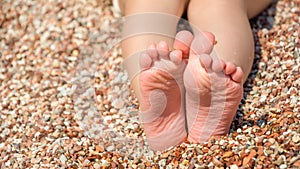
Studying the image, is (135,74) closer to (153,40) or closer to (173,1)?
(153,40)

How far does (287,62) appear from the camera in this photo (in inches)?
73.2

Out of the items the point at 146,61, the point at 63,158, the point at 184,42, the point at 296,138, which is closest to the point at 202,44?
the point at 184,42

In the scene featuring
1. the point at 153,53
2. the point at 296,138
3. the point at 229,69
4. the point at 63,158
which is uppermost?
the point at 153,53

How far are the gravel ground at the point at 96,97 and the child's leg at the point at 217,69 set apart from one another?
0.06 meters

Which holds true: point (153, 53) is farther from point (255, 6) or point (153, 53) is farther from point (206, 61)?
point (255, 6)

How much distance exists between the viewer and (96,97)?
1.92 meters

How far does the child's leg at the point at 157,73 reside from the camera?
1498 mm

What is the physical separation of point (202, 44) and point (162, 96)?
0.56ft

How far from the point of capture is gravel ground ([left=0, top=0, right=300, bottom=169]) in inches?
62.0

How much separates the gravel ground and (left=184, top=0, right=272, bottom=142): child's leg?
0.21ft

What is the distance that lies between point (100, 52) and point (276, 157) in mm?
862

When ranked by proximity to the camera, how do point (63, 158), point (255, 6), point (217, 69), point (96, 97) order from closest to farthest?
point (217, 69), point (63, 158), point (96, 97), point (255, 6)

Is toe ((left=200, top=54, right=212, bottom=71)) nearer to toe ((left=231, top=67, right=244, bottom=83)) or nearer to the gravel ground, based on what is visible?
toe ((left=231, top=67, right=244, bottom=83))

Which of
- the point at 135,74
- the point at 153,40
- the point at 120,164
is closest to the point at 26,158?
the point at 120,164
